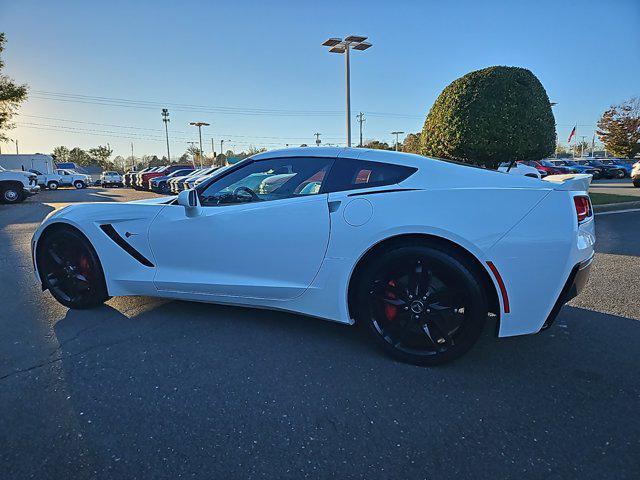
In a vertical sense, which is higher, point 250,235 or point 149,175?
point 149,175

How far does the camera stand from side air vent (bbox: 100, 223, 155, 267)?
129 inches

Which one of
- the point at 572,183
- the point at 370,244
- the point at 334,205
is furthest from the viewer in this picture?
the point at 334,205

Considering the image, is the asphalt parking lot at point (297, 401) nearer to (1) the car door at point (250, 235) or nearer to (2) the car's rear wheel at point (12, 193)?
(1) the car door at point (250, 235)

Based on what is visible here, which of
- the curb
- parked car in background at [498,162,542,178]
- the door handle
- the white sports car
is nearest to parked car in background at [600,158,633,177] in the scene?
the curb

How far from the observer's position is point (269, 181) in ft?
9.82

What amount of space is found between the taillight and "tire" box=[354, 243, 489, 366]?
692 mm

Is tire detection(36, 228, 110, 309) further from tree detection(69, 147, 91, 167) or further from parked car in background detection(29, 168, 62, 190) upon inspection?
tree detection(69, 147, 91, 167)

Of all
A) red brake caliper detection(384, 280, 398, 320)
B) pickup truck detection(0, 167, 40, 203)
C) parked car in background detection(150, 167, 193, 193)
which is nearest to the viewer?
red brake caliper detection(384, 280, 398, 320)

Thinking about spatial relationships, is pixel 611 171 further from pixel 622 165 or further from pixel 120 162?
pixel 120 162

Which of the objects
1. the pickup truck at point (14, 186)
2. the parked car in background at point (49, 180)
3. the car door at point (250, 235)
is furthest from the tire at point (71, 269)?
the parked car in background at point (49, 180)

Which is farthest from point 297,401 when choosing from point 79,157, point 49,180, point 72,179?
point 79,157

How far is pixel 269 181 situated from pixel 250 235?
17.1 inches

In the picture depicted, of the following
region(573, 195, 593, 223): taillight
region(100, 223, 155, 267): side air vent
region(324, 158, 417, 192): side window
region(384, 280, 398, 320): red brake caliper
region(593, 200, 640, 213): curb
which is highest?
region(324, 158, 417, 192): side window

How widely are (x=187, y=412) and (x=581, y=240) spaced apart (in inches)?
94.4
